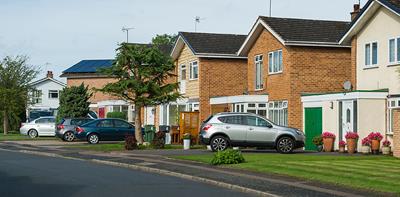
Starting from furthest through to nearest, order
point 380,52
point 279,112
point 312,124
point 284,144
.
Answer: point 279,112
point 312,124
point 380,52
point 284,144

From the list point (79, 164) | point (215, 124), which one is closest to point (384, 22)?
point (215, 124)

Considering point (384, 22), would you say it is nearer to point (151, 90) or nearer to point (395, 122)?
point (395, 122)

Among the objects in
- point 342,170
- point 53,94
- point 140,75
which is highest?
point 53,94

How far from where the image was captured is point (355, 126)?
1188 inches

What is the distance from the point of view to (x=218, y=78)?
4325 centimetres

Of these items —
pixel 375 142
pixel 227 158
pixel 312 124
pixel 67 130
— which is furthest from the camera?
pixel 67 130

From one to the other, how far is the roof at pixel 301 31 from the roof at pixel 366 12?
1.95m

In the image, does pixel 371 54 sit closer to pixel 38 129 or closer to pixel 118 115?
pixel 38 129

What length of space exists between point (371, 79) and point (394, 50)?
78.0 inches

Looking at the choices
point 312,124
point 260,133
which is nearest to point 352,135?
point 260,133

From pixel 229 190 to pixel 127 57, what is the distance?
18.7 metres

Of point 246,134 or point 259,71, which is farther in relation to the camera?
point 259,71

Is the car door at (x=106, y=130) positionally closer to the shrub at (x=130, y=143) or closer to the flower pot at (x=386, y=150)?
the shrub at (x=130, y=143)

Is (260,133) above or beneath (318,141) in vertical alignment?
above
